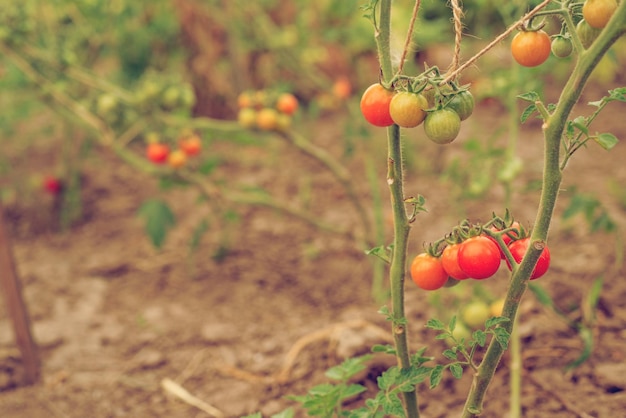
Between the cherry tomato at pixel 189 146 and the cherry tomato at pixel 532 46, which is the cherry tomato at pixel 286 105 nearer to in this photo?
the cherry tomato at pixel 189 146

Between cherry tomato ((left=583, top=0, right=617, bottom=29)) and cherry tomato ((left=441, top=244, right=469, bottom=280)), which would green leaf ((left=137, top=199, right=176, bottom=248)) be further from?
cherry tomato ((left=583, top=0, right=617, bottom=29))

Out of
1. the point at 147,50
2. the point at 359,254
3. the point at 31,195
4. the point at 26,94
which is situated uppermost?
the point at 147,50

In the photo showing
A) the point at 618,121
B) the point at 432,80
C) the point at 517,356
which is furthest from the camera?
the point at 618,121

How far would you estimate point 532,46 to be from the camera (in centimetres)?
106

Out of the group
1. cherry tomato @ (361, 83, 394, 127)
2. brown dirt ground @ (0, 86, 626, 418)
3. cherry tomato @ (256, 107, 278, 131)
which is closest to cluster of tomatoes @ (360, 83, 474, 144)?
cherry tomato @ (361, 83, 394, 127)

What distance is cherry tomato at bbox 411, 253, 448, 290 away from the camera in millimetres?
1205

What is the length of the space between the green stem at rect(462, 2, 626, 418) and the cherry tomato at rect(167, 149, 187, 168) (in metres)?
1.75

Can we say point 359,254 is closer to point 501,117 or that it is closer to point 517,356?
point 517,356

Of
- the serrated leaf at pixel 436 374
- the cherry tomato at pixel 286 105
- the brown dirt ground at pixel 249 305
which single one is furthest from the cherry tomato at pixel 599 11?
the cherry tomato at pixel 286 105

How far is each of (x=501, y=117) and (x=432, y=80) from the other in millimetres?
3423

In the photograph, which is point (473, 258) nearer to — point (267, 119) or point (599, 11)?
point (599, 11)

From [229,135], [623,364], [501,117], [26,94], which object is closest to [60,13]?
[26,94]

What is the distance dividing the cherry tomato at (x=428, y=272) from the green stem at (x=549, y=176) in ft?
0.43

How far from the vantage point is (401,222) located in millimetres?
1221
